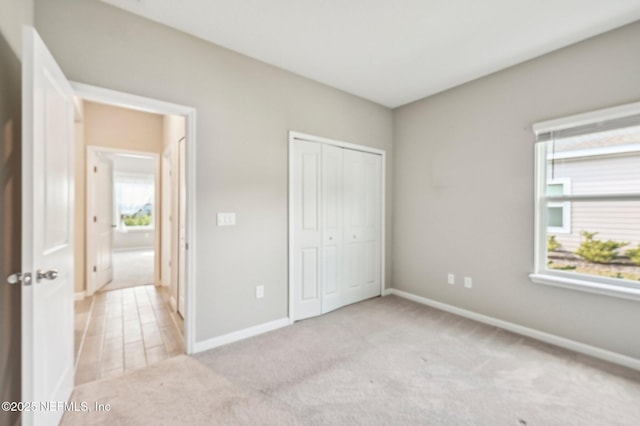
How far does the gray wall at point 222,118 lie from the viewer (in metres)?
1.97

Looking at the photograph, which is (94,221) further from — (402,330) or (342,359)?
(402,330)

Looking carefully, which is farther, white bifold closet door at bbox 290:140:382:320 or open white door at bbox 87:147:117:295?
open white door at bbox 87:147:117:295

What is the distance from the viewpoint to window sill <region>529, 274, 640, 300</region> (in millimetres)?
2211

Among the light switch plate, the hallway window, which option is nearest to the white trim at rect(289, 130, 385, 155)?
the light switch plate

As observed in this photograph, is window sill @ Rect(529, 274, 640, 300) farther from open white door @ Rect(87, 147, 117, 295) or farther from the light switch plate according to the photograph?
open white door @ Rect(87, 147, 117, 295)

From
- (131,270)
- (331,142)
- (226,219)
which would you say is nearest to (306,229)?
(226,219)

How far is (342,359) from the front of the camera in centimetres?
233

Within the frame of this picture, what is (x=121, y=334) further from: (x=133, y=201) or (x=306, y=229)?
(x=133, y=201)

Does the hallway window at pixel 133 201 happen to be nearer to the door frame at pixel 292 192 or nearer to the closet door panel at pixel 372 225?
the door frame at pixel 292 192

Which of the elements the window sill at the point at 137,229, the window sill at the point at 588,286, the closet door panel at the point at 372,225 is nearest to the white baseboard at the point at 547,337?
the window sill at the point at 588,286

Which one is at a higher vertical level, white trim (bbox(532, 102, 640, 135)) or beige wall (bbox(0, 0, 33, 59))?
beige wall (bbox(0, 0, 33, 59))

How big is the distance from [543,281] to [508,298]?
1.30 ft

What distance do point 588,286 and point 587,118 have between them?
144 cm

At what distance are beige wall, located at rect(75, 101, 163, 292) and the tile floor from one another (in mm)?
765
